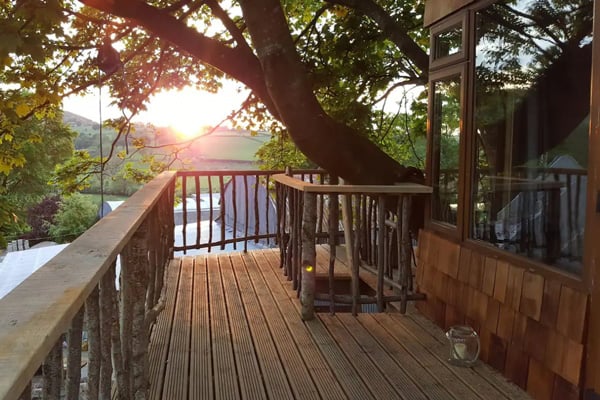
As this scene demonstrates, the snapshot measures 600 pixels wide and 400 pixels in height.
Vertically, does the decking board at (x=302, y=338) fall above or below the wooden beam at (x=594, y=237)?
below

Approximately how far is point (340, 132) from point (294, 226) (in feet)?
3.18

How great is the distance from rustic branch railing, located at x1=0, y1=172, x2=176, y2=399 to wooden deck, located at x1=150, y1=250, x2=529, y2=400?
460mm

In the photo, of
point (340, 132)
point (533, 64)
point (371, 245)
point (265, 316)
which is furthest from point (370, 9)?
point (265, 316)

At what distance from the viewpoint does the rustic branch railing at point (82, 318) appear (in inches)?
33.7

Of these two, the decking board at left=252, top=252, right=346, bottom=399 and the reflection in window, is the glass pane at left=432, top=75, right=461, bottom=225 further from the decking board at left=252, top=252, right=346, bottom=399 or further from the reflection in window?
the decking board at left=252, top=252, right=346, bottom=399

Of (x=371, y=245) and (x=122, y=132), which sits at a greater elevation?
(x=122, y=132)

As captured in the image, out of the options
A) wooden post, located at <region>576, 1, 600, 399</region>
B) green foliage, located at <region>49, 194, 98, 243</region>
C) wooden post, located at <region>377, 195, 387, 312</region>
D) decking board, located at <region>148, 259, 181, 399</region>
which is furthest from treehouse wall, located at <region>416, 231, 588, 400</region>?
green foliage, located at <region>49, 194, 98, 243</region>

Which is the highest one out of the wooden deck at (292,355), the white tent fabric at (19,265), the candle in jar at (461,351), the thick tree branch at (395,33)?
the thick tree branch at (395,33)

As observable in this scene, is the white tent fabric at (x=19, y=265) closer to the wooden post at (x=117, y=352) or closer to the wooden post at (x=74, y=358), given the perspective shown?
the wooden post at (x=117, y=352)

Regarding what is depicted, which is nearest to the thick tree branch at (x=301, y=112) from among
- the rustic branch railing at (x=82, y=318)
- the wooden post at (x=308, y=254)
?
the wooden post at (x=308, y=254)

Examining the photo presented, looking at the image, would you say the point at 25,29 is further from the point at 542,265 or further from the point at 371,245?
the point at 542,265

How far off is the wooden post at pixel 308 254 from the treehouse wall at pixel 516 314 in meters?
0.88

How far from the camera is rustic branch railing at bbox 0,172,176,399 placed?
33.7 inches

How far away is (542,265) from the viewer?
8.52 ft
